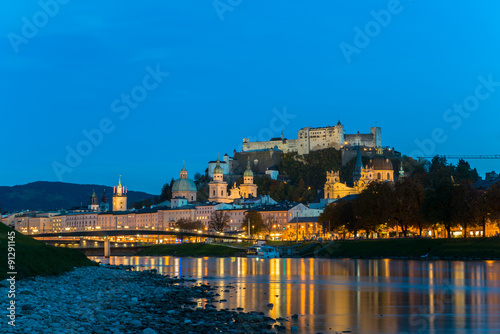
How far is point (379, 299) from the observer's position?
34906 millimetres

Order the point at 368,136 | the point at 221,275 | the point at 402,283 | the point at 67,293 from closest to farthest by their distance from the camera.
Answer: the point at 67,293, the point at 402,283, the point at 221,275, the point at 368,136

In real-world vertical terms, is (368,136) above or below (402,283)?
above

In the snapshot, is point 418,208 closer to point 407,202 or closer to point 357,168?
point 407,202

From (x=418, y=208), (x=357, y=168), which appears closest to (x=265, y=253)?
(x=418, y=208)

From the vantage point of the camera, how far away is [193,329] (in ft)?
78.9

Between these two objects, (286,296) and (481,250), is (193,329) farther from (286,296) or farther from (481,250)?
(481,250)

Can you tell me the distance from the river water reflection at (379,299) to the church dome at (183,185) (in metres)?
137

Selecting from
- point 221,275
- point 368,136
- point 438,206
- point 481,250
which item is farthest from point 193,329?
point 368,136

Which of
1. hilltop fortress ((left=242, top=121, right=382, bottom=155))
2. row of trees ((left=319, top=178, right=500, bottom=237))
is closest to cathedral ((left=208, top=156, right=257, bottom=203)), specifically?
hilltop fortress ((left=242, top=121, right=382, bottom=155))

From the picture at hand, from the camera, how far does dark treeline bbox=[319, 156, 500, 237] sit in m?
73.2

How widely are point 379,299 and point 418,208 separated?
50826 mm

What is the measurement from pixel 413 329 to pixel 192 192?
549 feet

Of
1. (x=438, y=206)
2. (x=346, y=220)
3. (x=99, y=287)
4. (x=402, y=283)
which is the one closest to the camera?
(x=99, y=287)

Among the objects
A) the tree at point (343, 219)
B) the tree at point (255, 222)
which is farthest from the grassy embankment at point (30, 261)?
the tree at point (255, 222)
